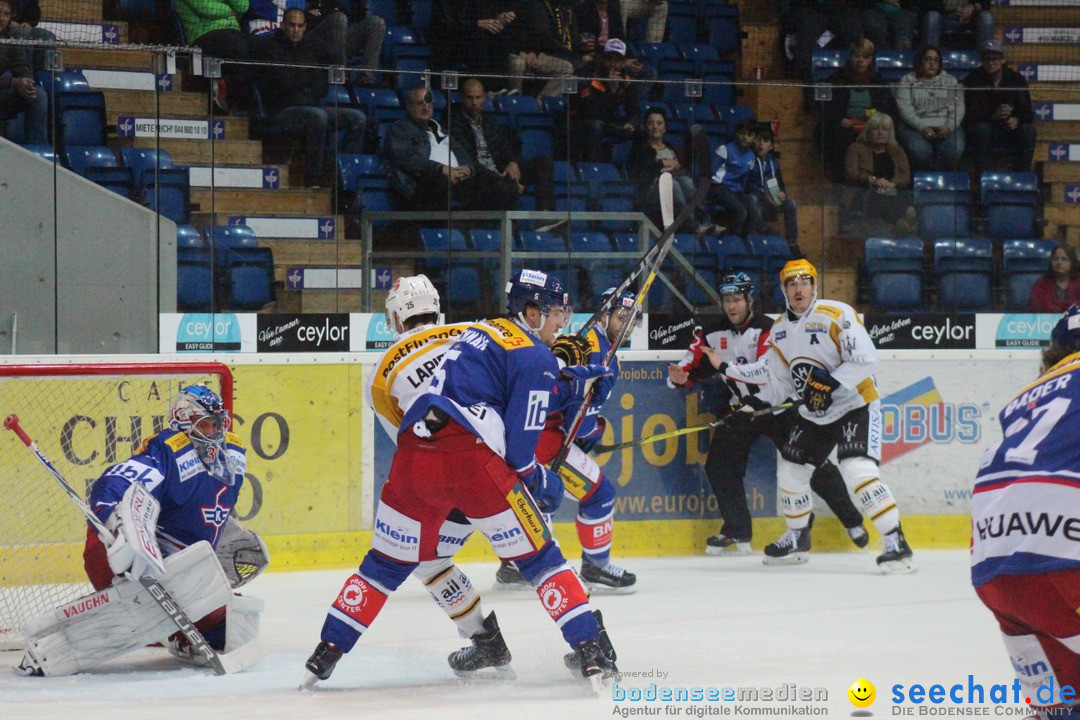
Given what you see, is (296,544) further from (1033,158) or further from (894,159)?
(1033,158)

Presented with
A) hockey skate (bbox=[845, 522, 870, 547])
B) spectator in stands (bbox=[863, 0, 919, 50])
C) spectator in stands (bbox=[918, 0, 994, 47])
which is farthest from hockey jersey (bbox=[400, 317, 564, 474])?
spectator in stands (bbox=[918, 0, 994, 47])

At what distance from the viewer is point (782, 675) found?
387cm

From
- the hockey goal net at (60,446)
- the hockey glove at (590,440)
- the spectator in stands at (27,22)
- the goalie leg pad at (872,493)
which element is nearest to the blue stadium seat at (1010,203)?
the goalie leg pad at (872,493)

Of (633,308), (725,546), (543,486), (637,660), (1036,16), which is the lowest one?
(725,546)

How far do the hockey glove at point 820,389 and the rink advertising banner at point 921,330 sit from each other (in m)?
0.74

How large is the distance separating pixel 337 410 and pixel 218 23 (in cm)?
202

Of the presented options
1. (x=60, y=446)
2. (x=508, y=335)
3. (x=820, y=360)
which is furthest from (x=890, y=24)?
(x=508, y=335)

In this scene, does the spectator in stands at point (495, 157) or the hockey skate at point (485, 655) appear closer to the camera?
the hockey skate at point (485, 655)

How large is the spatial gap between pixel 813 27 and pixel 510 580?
430 cm

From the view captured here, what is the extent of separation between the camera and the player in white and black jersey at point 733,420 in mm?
6246

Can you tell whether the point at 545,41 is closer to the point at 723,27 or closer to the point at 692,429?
the point at 723,27

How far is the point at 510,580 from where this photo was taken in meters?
5.54

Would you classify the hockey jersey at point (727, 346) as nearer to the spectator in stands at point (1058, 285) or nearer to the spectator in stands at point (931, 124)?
the spectator in stands at point (931, 124)

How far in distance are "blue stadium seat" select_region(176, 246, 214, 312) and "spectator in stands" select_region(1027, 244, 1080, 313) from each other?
148 inches
